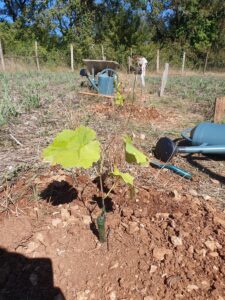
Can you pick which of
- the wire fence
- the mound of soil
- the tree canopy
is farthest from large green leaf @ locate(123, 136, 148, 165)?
the tree canopy

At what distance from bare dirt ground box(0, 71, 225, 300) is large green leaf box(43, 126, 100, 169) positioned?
57 cm

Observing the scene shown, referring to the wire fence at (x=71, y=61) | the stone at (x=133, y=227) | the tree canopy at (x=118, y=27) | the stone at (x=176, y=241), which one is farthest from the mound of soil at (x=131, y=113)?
the tree canopy at (x=118, y=27)

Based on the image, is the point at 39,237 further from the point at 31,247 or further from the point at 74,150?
the point at 74,150

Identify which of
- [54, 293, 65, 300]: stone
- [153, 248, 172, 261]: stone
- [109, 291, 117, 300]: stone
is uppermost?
[153, 248, 172, 261]: stone

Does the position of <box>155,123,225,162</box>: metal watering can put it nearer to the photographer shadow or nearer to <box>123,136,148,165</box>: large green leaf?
<box>123,136,148,165</box>: large green leaf

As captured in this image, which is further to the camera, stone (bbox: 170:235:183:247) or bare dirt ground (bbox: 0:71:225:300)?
stone (bbox: 170:235:183:247)

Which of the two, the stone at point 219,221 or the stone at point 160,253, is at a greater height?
the stone at point 219,221

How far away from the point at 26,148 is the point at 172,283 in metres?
1.81

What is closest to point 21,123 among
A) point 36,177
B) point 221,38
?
point 36,177

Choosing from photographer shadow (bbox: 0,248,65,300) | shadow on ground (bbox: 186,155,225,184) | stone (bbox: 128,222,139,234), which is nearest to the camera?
photographer shadow (bbox: 0,248,65,300)

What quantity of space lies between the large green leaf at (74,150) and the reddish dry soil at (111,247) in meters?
0.59

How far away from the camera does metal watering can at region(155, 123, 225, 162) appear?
111 inches

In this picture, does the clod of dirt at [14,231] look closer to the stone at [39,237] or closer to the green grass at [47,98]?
the stone at [39,237]

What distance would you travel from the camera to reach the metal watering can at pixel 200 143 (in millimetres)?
2814
